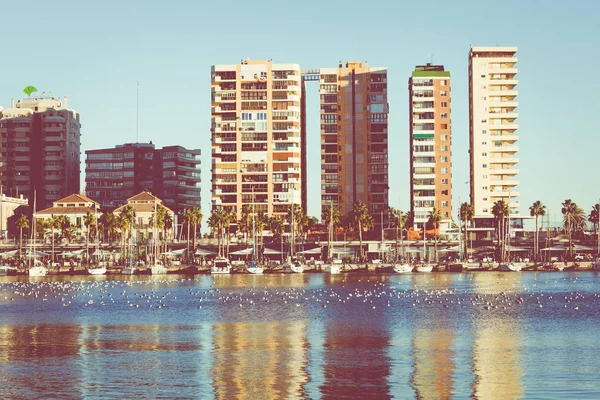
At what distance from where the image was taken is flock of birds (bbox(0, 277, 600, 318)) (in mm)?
100000

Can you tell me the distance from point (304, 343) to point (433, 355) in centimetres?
1022

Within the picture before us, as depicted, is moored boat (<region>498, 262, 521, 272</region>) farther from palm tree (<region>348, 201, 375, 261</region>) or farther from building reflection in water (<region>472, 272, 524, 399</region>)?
building reflection in water (<region>472, 272, 524, 399</region>)

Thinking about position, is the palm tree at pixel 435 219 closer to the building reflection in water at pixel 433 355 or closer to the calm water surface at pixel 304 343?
the calm water surface at pixel 304 343

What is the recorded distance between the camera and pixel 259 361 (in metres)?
56.8

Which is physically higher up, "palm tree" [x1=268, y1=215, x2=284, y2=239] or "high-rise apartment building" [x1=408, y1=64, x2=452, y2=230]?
"high-rise apartment building" [x1=408, y1=64, x2=452, y2=230]

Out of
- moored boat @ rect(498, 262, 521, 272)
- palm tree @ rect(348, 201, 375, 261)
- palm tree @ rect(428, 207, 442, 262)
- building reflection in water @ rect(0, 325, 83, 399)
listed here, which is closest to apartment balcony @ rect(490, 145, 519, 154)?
palm tree @ rect(428, 207, 442, 262)

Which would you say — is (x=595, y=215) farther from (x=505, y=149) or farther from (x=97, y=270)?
(x=97, y=270)

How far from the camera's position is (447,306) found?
9638cm

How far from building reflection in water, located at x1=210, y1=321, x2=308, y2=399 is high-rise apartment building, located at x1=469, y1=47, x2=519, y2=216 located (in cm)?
12167

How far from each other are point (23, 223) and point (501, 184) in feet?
296

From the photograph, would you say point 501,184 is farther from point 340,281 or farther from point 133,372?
point 133,372

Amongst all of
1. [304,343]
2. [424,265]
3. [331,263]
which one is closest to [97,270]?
[331,263]

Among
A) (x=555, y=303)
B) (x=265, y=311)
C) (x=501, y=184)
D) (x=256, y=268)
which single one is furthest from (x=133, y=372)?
(x=501, y=184)

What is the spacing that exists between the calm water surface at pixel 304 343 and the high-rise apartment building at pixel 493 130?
7007 cm
